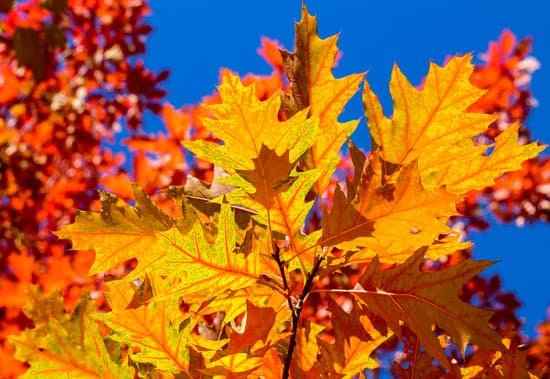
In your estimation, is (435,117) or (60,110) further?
(60,110)

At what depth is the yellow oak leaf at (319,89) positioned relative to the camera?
100cm

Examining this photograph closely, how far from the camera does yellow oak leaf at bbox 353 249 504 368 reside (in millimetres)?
878

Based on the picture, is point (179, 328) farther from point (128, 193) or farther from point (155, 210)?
point (128, 193)

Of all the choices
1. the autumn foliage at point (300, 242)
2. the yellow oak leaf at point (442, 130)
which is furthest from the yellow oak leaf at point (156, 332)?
the yellow oak leaf at point (442, 130)

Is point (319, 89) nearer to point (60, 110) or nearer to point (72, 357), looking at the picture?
point (72, 357)

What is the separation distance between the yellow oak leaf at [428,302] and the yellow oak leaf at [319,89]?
193 millimetres

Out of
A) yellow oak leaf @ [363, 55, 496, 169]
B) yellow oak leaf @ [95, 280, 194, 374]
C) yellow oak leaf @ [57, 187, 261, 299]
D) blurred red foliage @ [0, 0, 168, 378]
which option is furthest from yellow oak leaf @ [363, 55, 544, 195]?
blurred red foliage @ [0, 0, 168, 378]

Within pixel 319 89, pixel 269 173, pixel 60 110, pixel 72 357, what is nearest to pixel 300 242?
pixel 269 173

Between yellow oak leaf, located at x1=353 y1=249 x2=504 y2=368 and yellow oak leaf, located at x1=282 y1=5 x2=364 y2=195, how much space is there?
0.19m

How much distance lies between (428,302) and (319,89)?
40cm

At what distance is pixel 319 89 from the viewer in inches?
40.2

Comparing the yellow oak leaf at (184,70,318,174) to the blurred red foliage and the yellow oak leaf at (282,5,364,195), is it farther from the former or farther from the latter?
the blurred red foliage

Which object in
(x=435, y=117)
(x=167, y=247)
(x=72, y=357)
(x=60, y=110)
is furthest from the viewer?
(x=60, y=110)

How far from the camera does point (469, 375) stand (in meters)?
1.06
